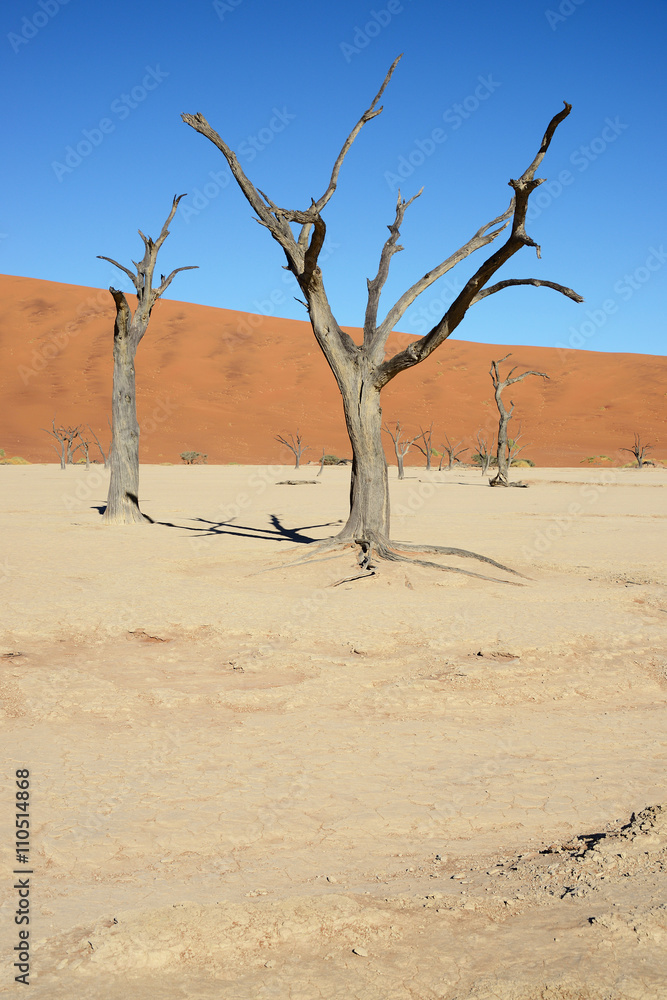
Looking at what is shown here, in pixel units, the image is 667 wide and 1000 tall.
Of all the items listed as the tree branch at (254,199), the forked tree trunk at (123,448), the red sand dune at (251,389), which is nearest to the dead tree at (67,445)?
the red sand dune at (251,389)

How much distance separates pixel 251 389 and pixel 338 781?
6532 cm

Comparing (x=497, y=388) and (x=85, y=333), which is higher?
(x=85, y=333)

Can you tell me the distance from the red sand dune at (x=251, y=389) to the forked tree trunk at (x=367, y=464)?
39.5 metres

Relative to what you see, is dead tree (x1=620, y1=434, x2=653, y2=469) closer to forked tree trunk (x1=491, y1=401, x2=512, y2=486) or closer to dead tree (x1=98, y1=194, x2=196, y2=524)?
forked tree trunk (x1=491, y1=401, x2=512, y2=486)

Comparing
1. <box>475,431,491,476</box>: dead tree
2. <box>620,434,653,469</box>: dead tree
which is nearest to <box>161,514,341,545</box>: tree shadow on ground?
<box>475,431,491,476</box>: dead tree

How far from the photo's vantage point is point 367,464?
923 cm

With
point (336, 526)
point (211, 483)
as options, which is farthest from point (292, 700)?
point (211, 483)

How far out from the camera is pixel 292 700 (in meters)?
4.68

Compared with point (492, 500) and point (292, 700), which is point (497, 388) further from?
point (292, 700)

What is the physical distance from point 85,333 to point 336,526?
67.4 meters

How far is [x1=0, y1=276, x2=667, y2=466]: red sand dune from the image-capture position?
2154 inches

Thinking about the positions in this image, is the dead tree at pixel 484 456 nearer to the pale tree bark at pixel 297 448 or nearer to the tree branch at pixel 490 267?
the pale tree bark at pixel 297 448

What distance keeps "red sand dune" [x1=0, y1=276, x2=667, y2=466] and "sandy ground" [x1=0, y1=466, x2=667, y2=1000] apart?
138 feet

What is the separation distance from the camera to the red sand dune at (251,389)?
54719mm
